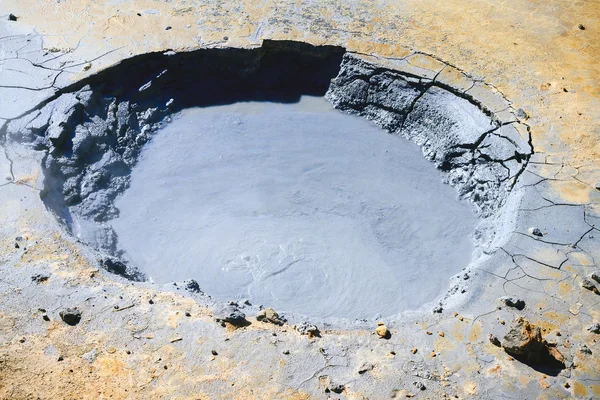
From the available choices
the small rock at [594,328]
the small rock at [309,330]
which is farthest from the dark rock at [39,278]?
the small rock at [594,328]

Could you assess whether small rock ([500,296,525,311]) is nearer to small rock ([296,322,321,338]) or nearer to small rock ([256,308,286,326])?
small rock ([296,322,321,338])

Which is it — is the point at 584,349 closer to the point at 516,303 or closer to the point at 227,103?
the point at 516,303

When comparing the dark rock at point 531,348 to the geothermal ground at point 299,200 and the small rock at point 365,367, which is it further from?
the small rock at point 365,367

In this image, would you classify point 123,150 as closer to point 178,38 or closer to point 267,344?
point 178,38

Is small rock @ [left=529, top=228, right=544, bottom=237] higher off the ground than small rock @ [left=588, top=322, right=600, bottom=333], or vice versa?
small rock @ [left=529, top=228, right=544, bottom=237]

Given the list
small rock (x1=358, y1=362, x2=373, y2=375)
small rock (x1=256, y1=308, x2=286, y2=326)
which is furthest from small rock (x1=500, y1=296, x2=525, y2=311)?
small rock (x1=256, y1=308, x2=286, y2=326)

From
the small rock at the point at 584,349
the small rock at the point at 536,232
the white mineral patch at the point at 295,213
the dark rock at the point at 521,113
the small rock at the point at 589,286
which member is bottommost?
the white mineral patch at the point at 295,213
